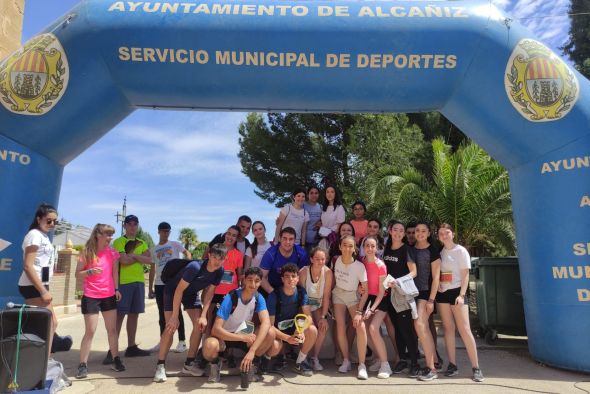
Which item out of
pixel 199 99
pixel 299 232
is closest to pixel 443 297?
pixel 299 232

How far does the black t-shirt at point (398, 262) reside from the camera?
5.27 metres

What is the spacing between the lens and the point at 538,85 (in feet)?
17.7

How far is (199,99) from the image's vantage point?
5.86 meters

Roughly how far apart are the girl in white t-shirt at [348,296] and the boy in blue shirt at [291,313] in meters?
0.38

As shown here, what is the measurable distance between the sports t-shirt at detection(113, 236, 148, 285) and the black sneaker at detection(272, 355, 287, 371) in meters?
2.33

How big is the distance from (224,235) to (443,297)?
2821mm

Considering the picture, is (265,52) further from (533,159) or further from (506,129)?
(533,159)

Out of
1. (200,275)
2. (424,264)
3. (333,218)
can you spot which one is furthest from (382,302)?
(200,275)

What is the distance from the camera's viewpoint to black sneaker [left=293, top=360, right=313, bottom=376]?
5.06 metres

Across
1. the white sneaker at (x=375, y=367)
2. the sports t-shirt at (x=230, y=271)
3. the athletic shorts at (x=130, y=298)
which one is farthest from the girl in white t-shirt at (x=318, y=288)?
the athletic shorts at (x=130, y=298)

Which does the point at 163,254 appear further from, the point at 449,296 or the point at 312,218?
the point at 449,296

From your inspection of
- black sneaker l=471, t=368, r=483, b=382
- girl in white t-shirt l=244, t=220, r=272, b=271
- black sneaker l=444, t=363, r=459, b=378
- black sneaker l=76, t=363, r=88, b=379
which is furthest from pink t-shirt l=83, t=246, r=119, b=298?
black sneaker l=471, t=368, r=483, b=382

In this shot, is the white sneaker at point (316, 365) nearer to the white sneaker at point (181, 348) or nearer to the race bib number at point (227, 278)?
the race bib number at point (227, 278)

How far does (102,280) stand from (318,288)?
8.13 ft
